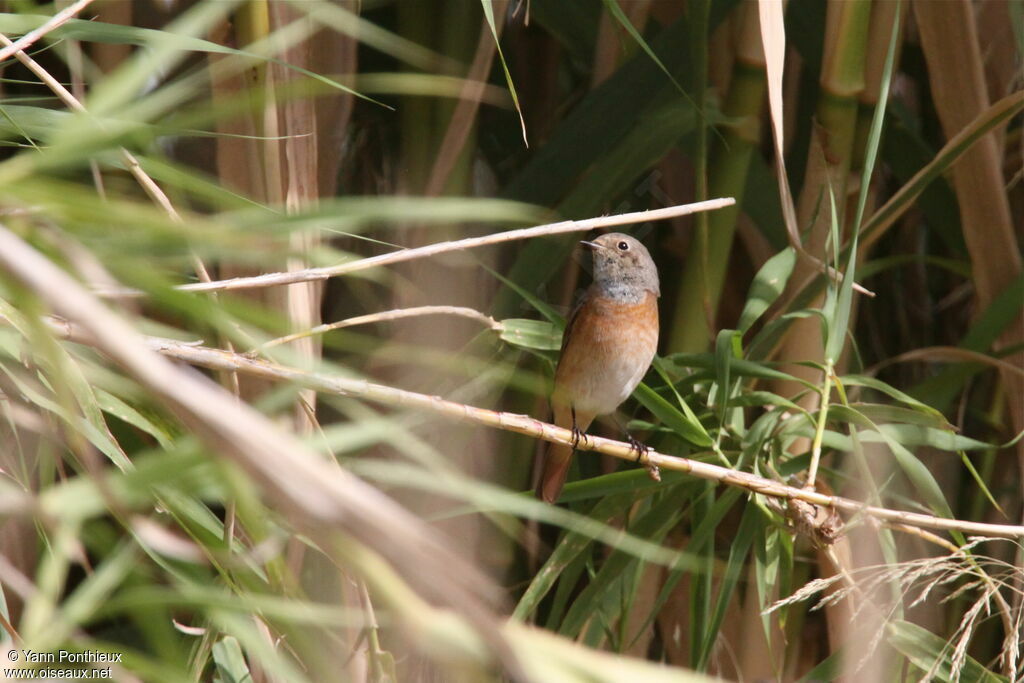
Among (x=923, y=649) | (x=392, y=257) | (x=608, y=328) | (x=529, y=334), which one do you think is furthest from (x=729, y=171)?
(x=392, y=257)

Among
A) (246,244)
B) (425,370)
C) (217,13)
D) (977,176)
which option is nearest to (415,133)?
(425,370)

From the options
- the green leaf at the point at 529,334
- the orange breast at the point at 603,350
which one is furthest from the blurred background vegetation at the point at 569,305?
the orange breast at the point at 603,350

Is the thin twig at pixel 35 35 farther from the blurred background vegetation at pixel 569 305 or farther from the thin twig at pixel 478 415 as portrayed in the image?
the thin twig at pixel 478 415

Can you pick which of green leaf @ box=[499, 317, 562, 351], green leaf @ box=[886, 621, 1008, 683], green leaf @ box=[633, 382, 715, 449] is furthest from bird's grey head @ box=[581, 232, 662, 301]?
green leaf @ box=[886, 621, 1008, 683]

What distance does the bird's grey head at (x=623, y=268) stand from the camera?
121 inches

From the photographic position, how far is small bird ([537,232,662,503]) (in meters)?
2.95

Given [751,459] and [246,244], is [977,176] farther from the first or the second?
[246,244]

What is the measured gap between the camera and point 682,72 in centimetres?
274

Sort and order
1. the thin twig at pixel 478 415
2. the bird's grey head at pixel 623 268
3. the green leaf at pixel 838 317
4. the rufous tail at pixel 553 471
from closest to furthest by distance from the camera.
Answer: the thin twig at pixel 478 415
the green leaf at pixel 838 317
the rufous tail at pixel 553 471
the bird's grey head at pixel 623 268

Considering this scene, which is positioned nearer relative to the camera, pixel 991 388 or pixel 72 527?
pixel 72 527

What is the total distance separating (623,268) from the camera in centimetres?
315

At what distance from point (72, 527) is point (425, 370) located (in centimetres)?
160

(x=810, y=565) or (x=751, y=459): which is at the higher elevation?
(x=751, y=459)

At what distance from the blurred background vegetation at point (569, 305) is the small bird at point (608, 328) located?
12 cm
